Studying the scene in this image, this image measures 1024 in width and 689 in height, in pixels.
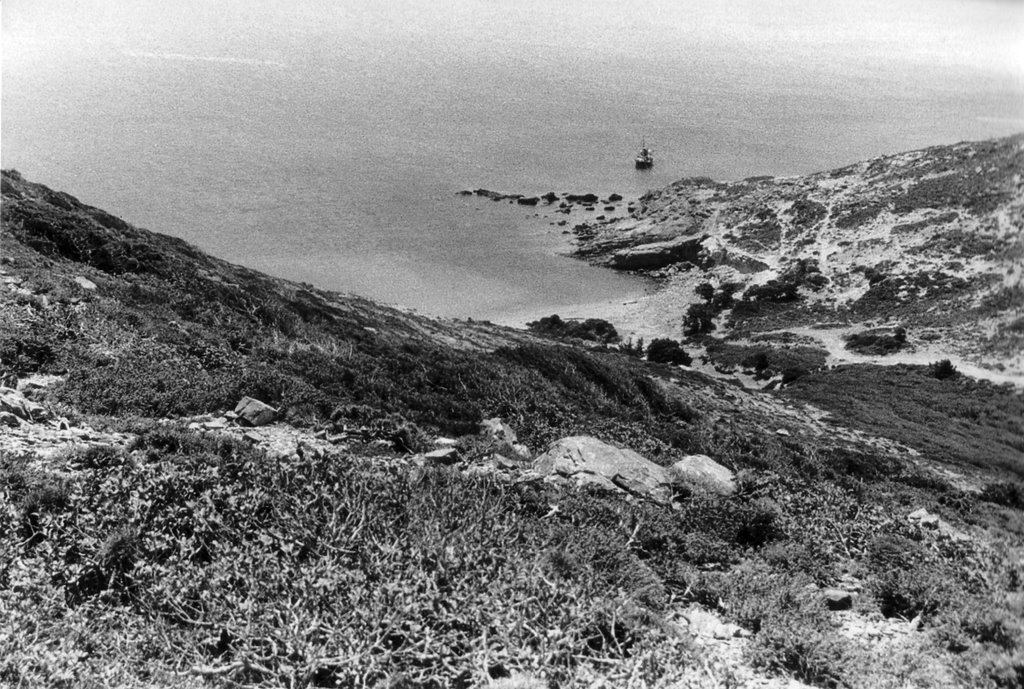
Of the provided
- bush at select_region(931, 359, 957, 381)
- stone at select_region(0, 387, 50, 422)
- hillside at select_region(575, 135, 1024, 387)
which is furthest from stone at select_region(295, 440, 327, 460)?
bush at select_region(931, 359, 957, 381)

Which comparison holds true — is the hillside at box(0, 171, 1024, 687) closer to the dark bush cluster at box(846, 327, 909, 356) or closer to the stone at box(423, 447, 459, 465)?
the stone at box(423, 447, 459, 465)

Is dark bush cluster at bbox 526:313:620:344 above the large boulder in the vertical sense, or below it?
below

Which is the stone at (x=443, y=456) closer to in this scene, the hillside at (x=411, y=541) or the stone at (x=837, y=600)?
the hillside at (x=411, y=541)

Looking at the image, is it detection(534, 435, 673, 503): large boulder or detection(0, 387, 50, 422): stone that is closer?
detection(0, 387, 50, 422): stone

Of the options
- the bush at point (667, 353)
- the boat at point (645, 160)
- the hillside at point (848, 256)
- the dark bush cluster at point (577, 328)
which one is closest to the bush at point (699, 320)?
the hillside at point (848, 256)

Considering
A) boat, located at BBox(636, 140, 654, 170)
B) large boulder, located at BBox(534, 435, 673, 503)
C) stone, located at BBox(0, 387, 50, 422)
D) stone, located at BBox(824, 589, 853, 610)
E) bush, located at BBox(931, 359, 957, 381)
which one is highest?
boat, located at BBox(636, 140, 654, 170)

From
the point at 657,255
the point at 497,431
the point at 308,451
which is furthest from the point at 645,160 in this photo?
the point at 308,451
